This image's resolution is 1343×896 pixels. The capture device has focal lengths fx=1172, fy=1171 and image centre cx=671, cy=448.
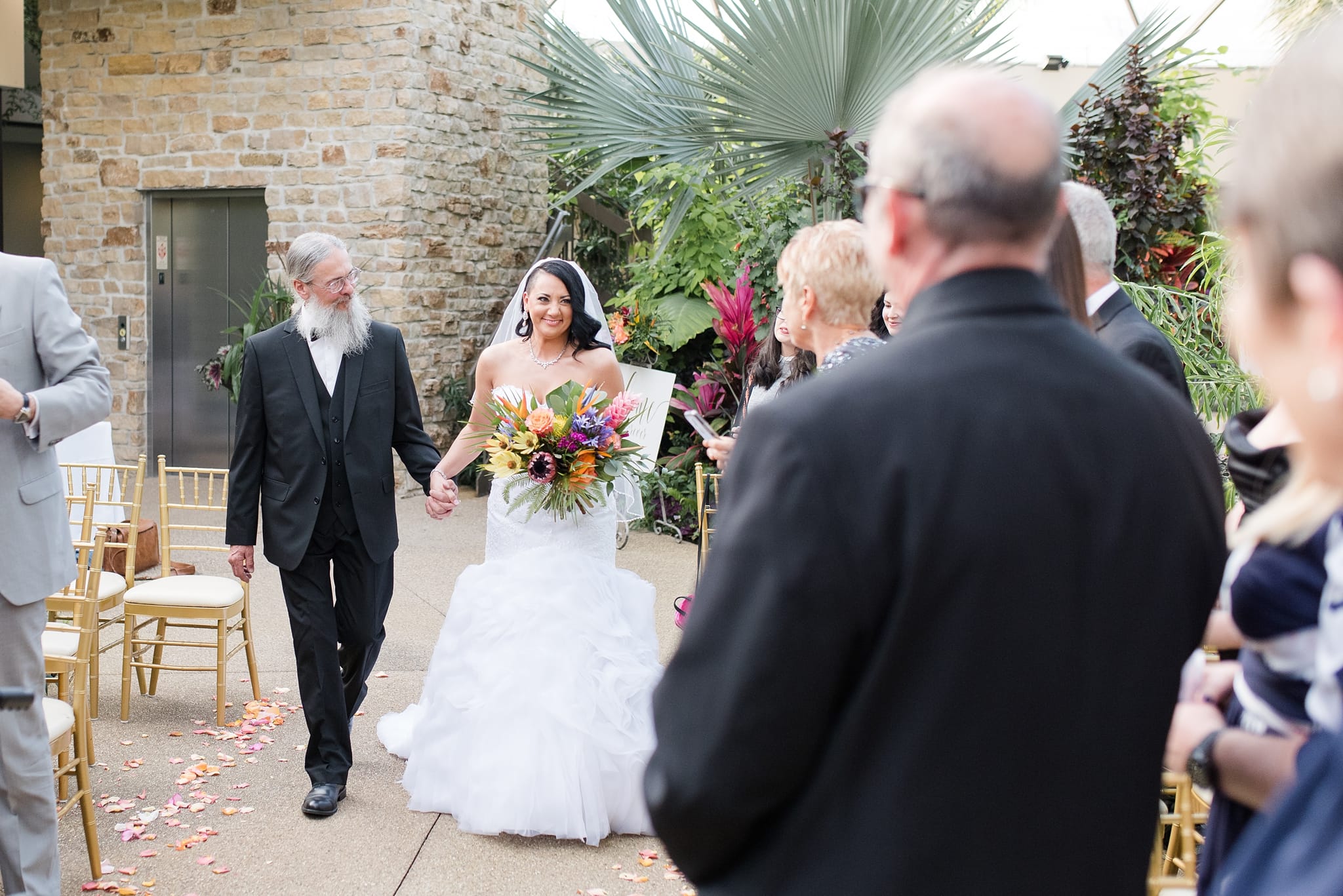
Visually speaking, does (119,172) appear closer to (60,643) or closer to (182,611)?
(182,611)

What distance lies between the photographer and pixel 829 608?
1.24 meters

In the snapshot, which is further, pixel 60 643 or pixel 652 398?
pixel 652 398

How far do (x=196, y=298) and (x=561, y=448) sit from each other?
8.08 meters

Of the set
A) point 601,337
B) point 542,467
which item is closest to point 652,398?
point 601,337

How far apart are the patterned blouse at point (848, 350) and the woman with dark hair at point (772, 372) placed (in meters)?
0.14

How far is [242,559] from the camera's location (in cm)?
420

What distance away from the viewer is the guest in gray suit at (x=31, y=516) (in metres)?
2.99

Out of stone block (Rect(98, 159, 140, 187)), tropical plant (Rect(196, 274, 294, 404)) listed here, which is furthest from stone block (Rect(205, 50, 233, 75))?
tropical plant (Rect(196, 274, 294, 404))

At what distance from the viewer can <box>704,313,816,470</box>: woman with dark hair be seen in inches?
147

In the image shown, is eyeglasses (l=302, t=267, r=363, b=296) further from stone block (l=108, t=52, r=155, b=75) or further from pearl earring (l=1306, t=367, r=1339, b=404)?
stone block (l=108, t=52, r=155, b=75)

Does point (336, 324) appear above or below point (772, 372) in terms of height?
above

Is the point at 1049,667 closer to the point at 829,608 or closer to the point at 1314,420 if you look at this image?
the point at 829,608

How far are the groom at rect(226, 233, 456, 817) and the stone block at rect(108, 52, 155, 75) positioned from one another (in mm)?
7748

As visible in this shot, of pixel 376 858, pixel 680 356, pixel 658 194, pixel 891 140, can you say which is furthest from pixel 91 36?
pixel 891 140
